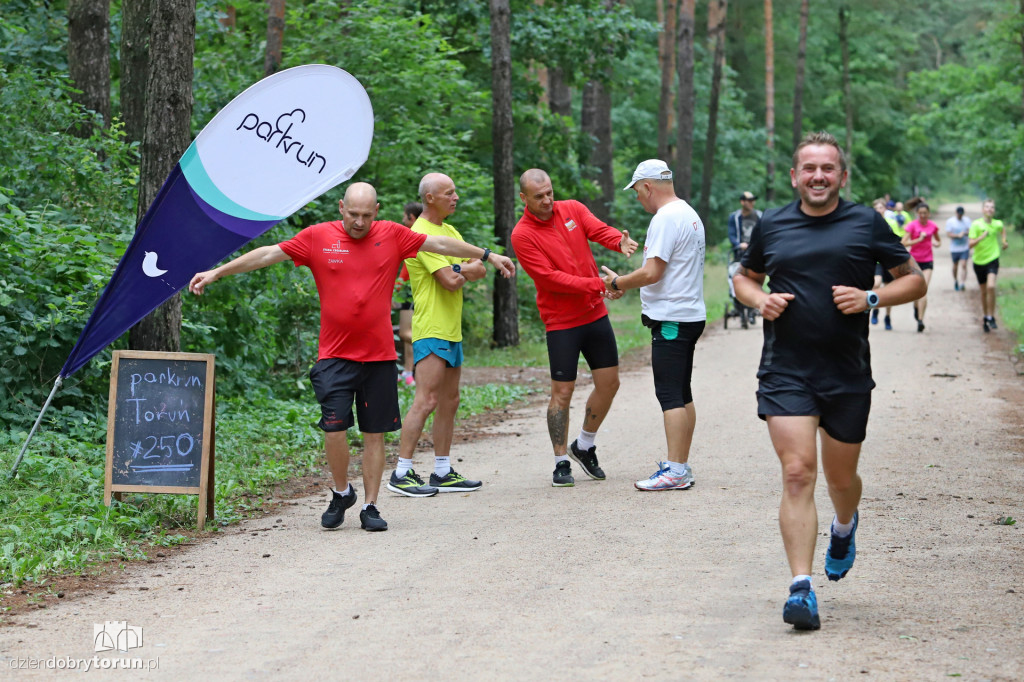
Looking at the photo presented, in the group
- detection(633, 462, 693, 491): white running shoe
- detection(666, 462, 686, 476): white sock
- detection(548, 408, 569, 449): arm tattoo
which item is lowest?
detection(633, 462, 693, 491): white running shoe

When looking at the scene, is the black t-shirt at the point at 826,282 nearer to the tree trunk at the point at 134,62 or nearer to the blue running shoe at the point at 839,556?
the blue running shoe at the point at 839,556

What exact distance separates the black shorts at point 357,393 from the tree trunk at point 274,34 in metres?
11.7

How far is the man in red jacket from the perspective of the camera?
8.62 metres

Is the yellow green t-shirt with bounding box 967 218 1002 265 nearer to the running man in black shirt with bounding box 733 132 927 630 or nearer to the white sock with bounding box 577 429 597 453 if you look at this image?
the white sock with bounding box 577 429 597 453

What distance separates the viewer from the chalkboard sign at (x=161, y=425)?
7.59 m

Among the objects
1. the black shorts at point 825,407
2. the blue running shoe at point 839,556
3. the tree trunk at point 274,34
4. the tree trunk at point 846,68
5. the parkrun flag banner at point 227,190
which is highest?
the tree trunk at point 846,68

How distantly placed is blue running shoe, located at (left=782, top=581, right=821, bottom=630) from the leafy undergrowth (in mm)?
3746

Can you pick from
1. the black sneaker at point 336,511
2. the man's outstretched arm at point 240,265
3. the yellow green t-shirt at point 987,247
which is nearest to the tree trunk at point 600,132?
the yellow green t-shirt at point 987,247

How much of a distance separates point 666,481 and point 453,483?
5.23 feet

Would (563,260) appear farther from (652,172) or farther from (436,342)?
(436,342)

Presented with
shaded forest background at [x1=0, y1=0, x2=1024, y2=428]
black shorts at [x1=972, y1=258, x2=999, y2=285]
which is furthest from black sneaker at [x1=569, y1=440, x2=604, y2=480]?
black shorts at [x1=972, y1=258, x2=999, y2=285]

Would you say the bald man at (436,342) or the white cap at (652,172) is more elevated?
the white cap at (652,172)

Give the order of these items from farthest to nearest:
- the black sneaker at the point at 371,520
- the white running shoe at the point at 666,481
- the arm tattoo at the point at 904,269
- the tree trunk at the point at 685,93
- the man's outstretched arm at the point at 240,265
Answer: the tree trunk at the point at 685,93, the white running shoe at the point at 666,481, the black sneaker at the point at 371,520, the man's outstretched arm at the point at 240,265, the arm tattoo at the point at 904,269

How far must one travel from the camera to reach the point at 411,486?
888 centimetres
